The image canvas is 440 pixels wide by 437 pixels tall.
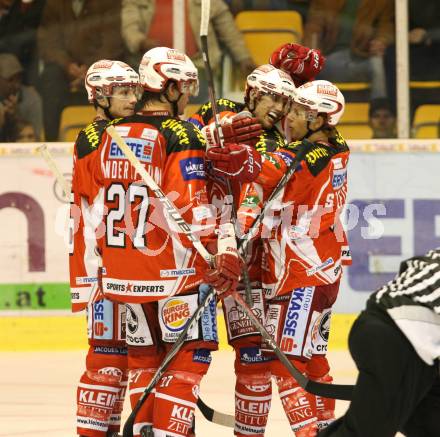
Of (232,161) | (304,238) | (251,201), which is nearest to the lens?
(232,161)

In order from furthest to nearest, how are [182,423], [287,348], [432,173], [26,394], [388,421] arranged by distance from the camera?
[432,173]
[26,394]
[287,348]
[182,423]
[388,421]

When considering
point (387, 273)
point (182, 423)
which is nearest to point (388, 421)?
point (182, 423)

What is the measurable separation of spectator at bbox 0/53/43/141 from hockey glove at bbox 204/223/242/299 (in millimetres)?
3547

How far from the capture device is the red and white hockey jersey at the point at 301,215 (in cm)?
495

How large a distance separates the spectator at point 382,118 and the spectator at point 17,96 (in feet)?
6.54

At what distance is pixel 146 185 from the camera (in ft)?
15.1

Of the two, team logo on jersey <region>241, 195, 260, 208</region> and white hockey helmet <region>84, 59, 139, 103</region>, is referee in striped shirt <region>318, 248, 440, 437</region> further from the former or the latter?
white hockey helmet <region>84, 59, 139, 103</region>

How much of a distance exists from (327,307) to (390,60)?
3.16 meters

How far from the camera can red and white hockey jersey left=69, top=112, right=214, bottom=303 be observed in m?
4.59

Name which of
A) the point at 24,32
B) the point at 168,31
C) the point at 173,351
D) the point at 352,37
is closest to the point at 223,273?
the point at 173,351

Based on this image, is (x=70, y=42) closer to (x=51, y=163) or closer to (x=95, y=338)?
(x=51, y=163)

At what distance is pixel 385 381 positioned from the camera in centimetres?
331

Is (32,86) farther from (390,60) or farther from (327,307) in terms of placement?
(327,307)

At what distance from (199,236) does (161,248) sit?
14 cm
